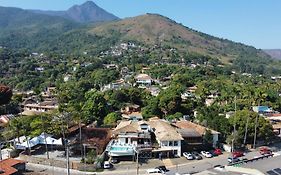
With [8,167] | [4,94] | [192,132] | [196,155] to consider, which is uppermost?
[4,94]

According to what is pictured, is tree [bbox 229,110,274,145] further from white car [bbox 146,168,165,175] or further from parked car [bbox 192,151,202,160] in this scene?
white car [bbox 146,168,165,175]

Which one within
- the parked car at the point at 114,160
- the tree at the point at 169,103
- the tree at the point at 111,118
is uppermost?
the tree at the point at 169,103

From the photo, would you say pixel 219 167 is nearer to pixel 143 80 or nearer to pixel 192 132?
pixel 192 132

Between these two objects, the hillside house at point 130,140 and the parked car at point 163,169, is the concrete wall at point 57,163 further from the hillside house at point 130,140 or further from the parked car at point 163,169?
the parked car at point 163,169

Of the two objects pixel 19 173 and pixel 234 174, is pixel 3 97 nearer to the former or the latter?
pixel 19 173

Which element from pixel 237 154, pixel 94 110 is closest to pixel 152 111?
pixel 94 110

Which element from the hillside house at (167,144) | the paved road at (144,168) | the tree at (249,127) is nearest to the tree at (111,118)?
the hillside house at (167,144)

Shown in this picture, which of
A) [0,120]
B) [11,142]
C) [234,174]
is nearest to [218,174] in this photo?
[234,174]

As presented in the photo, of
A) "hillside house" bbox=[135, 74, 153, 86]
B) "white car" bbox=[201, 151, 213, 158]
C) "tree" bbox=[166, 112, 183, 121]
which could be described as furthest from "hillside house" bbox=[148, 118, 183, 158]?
"hillside house" bbox=[135, 74, 153, 86]

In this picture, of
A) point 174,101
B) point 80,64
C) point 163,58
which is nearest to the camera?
point 174,101
